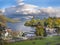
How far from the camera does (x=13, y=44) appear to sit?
1.62 metres

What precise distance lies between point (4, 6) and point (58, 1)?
0.55 meters

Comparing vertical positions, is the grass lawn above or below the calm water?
below

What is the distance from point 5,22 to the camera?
168 centimetres

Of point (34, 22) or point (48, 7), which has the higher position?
point (48, 7)

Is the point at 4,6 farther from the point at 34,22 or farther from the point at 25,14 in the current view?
the point at 34,22

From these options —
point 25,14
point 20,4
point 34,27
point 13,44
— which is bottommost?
point 13,44

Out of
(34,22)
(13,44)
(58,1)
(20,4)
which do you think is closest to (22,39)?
(13,44)

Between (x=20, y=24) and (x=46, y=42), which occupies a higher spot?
(x=20, y=24)

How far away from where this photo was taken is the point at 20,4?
1.71 m

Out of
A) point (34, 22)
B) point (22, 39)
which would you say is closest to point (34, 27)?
point (34, 22)

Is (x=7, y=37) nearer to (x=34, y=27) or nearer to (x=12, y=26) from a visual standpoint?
(x=12, y=26)

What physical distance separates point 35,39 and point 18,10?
0.35m

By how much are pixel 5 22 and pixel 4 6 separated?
0.54 ft

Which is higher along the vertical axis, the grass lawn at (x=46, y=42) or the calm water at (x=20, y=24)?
the calm water at (x=20, y=24)
